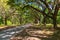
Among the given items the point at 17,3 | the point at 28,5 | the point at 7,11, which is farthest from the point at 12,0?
the point at 7,11

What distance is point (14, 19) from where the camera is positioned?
77.1 m

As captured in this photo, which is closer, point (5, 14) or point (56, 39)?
point (56, 39)

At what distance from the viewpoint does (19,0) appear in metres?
25.2

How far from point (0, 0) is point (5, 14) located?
12142 millimetres

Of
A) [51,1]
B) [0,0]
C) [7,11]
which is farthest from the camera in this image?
[7,11]

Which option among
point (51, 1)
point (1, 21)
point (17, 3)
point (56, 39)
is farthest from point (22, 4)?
point (1, 21)

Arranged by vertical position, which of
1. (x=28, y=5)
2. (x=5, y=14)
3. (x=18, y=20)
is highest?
(x=28, y=5)

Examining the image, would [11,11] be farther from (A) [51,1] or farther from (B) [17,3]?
(B) [17,3]

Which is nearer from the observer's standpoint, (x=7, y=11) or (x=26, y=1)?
(x=26, y=1)

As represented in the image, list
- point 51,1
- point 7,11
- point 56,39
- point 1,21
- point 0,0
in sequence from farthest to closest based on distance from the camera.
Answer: point 1,21 → point 7,11 → point 0,0 → point 51,1 → point 56,39

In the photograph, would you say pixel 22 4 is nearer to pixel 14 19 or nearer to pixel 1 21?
pixel 1 21

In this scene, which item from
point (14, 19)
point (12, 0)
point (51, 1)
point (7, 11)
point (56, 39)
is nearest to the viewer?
point (56, 39)

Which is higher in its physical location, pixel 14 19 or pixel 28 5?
pixel 28 5

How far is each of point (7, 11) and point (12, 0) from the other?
2426 centimetres
